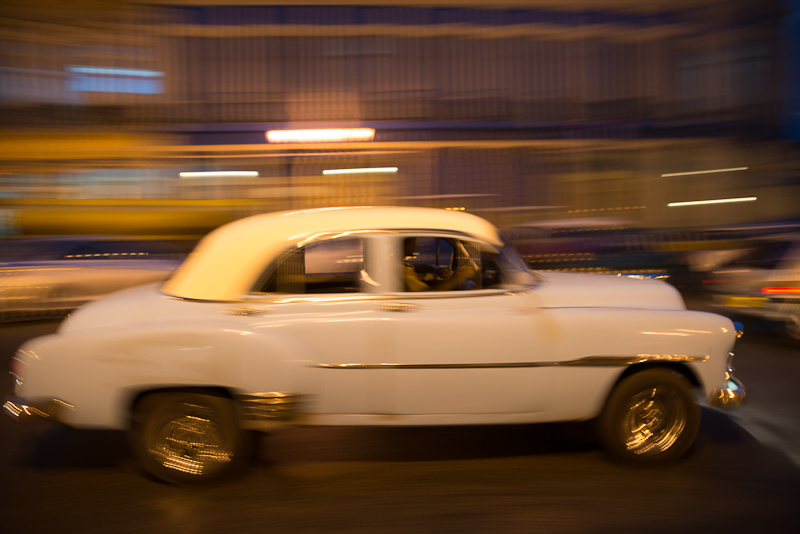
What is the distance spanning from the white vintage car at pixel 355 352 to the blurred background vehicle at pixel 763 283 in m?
4.00

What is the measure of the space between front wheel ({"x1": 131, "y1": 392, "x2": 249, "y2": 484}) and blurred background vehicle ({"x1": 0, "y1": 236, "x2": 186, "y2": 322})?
5993 mm

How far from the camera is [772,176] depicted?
20562mm

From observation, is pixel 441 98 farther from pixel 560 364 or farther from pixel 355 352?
pixel 355 352

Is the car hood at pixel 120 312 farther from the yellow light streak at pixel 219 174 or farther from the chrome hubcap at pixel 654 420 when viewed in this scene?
the yellow light streak at pixel 219 174

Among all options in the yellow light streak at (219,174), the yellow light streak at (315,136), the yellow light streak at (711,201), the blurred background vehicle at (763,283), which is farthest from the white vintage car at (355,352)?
the yellow light streak at (711,201)

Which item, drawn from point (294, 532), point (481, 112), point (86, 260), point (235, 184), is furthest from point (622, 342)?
point (481, 112)

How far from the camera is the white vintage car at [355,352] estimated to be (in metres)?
3.81

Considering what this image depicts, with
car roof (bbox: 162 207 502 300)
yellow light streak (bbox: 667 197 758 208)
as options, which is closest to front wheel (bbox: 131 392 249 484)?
car roof (bbox: 162 207 502 300)

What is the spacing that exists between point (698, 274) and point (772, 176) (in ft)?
38.1

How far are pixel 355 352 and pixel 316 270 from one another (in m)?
0.67

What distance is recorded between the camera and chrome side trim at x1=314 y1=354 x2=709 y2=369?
3871 mm

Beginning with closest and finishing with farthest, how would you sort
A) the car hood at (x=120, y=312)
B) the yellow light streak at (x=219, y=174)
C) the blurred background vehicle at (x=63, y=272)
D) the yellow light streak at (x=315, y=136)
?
1. the car hood at (x=120, y=312)
2. the blurred background vehicle at (x=63, y=272)
3. the yellow light streak at (x=219, y=174)
4. the yellow light streak at (x=315, y=136)

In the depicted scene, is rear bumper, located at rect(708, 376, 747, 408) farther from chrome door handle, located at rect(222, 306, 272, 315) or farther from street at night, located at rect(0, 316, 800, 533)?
chrome door handle, located at rect(222, 306, 272, 315)

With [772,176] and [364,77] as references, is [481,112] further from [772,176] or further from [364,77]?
[772,176]
